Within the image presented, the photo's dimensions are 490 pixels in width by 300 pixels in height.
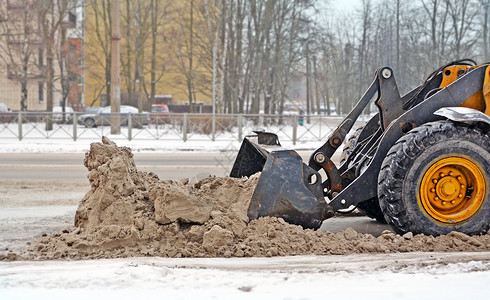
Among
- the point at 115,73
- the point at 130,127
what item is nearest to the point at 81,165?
the point at 130,127

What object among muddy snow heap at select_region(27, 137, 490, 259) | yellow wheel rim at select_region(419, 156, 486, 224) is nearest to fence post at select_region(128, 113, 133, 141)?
muddy snow heap at select_region(27, 137, 490, 259)

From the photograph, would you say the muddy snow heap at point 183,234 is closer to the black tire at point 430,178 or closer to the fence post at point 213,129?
the black tire at point 430,178

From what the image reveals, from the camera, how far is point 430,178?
5.31 meters

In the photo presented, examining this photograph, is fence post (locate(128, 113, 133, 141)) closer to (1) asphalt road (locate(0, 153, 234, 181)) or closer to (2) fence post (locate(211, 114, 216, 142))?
(2) fence post (locate(211, 114, 216, 142))

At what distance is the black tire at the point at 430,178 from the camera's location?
5.22 meters

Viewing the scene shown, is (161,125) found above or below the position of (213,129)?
above

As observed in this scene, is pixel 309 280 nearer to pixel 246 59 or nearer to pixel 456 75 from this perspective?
pixel 456 75

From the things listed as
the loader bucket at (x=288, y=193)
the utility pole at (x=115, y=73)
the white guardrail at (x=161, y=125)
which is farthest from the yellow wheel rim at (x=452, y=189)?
the utility pole at (x=115, y=73)

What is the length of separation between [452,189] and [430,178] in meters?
0.22

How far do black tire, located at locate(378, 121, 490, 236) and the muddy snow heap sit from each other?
136mm

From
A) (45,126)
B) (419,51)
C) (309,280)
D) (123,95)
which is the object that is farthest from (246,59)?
(309,280)

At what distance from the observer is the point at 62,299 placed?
3730 millimetres

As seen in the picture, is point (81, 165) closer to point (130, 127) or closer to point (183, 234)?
point (130, 127)

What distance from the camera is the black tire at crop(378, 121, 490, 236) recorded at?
17.1 feet
